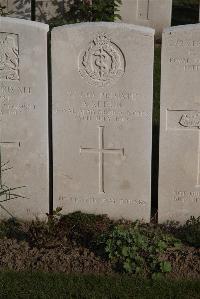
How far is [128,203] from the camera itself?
248 inches

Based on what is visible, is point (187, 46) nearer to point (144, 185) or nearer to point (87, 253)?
point (144, 185)

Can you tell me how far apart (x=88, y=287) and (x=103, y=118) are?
1.67 m

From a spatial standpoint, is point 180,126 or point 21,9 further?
point 21,9

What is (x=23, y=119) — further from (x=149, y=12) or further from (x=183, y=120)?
(x=149, y=12)

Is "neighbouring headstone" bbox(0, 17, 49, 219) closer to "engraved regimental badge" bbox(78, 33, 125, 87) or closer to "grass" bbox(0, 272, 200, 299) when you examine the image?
"engraved regimental badge" bbox(78, 33, 125, 87)

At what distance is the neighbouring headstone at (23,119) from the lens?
5891mm

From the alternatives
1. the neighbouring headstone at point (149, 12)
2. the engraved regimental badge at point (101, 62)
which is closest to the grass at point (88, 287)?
the engraved regimental badge at point (101, 62)

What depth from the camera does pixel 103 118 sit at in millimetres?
6078

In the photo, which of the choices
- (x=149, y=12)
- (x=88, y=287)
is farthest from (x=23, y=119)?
(x=149, y=12)

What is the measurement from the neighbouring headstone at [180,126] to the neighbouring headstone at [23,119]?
3.76 ft

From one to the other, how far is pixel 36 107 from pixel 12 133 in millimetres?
357

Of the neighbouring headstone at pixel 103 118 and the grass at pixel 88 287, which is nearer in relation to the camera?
the grass at pixel 88 287

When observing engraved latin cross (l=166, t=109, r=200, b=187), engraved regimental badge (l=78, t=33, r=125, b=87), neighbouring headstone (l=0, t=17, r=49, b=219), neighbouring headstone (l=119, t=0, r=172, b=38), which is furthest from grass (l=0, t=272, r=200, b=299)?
neighbouring headstone (l=119, t=0, r=172, b=38)

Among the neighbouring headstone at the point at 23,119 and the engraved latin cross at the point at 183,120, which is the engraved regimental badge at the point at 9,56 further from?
the engraved latin cross at the point at 183,120
